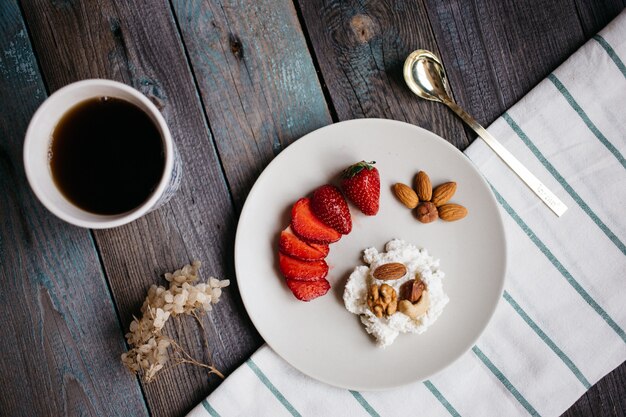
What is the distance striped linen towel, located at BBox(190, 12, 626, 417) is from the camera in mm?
1120

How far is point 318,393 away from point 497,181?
549 mm

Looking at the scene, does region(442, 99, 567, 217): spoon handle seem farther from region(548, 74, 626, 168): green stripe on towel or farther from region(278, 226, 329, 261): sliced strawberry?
region(278, 226, 329, 261): sliced strawberry

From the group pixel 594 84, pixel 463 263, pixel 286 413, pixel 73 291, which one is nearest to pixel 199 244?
pixel 73 291

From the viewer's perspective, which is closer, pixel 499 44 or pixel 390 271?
pixel 390 271

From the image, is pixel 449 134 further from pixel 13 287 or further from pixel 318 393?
pixel 13 287

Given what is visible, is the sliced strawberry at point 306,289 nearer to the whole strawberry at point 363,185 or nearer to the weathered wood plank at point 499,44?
the whole strawberry at point 363,185

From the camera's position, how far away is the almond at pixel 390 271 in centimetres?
103

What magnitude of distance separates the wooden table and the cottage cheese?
0.22 metres

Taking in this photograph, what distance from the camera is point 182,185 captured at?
1.11 metres

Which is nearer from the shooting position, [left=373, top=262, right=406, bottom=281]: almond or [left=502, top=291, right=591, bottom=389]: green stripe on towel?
[left=373, top=262, right=406, bottom=281]: almond

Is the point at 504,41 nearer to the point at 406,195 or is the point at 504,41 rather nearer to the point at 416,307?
the point at 406,195

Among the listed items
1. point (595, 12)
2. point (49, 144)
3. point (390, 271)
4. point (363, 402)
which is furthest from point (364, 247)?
point (595, 12)

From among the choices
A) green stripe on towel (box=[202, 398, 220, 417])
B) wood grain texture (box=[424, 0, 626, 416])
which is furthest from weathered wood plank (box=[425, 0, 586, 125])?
green stripe on towel (box=[202, 398, 220, 417])

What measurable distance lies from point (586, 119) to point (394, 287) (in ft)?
1.70
